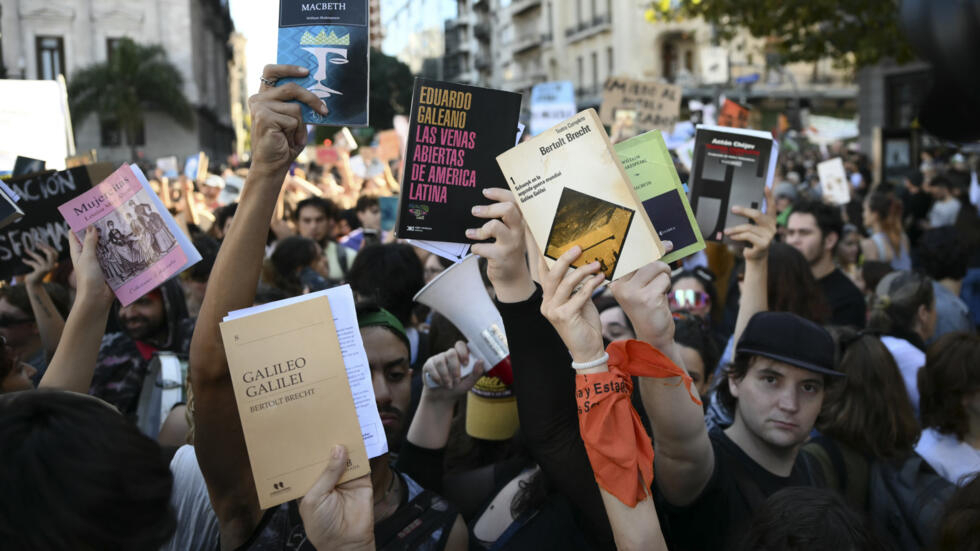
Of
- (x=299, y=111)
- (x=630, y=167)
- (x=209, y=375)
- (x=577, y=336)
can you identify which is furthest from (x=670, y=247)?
(x=209, y=375)

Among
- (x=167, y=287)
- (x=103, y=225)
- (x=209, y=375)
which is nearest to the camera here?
(x=209, y=375)

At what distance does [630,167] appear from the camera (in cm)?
230

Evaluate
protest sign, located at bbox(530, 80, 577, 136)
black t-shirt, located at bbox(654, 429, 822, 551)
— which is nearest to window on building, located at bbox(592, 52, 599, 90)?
protest sign, located at bbox(530, 80, 577, 136)

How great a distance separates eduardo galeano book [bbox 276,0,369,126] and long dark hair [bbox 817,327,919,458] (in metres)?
2.04

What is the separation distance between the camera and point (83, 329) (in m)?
2.39

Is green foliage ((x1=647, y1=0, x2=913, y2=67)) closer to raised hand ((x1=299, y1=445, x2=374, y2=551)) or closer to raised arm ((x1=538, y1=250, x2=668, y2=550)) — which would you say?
raised arm ((x1=538, y1=250, x2=668, y2=550))

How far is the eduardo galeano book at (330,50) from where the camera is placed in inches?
86.4

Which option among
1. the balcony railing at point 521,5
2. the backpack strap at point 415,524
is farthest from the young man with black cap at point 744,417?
the balcony railing at point 521,5

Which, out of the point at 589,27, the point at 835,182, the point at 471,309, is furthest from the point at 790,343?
the point at 589,27

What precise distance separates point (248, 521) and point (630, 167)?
1330mm

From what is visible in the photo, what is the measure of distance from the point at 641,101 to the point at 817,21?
28.6ft

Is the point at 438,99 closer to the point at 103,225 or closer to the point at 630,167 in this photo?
the point at 630,167

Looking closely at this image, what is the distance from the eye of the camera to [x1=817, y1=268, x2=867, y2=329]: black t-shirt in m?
5.38

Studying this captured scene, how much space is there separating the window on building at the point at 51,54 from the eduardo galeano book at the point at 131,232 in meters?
49.9
